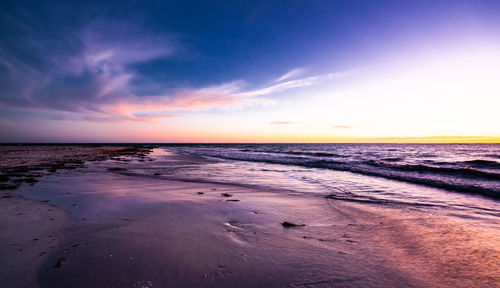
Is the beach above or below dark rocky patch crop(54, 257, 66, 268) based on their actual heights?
below

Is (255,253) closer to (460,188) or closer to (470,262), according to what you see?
(470,262)

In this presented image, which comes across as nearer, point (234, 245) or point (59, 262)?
point (59, 262)

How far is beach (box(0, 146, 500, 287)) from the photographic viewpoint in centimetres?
267

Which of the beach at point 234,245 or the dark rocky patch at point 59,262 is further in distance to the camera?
the dark rocky patch at point 59,262

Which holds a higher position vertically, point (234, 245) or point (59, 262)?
point (59, 262)

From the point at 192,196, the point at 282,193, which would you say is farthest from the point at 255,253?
the point at 282,193

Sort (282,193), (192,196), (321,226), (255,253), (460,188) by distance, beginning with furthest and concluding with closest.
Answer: (460,188), (282,193), (192,196), (321,226), (255,253)

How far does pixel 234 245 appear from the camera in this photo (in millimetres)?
3594

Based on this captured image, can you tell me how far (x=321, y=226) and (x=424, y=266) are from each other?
180 centimetres

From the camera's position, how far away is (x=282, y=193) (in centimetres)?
790

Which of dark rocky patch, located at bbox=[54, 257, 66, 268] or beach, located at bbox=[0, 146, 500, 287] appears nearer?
beach, located at bbox=[0, 146, 500, 287]

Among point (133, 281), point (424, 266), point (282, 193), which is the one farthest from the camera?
point (282, 193)

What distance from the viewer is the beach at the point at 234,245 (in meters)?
2.67

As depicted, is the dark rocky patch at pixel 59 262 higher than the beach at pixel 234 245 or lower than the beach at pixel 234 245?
higher
